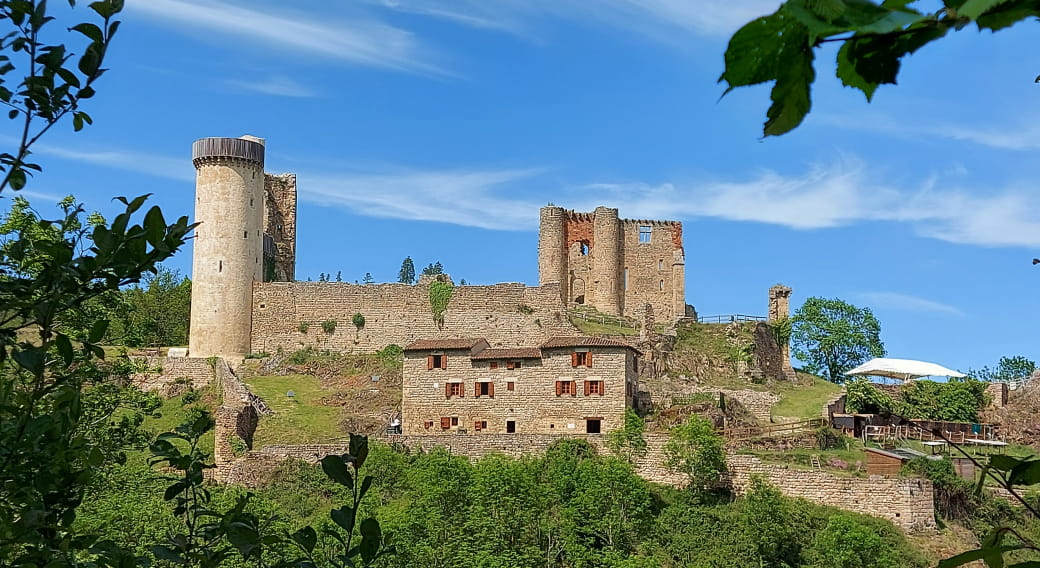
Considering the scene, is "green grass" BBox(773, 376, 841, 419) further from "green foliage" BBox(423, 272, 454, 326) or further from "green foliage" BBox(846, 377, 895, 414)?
"green foliage" BBox(423, 272, 454, 326)

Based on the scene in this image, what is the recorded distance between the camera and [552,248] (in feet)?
173

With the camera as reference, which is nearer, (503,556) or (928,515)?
(503,556)

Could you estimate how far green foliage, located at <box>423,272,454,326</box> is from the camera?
46344 millimetres

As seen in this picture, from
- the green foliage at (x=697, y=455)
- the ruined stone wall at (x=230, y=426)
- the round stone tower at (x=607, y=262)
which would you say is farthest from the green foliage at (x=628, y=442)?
the round stone tower at (x=607, y=262)

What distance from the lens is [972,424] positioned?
38531 mm

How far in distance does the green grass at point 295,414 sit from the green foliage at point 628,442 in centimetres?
984

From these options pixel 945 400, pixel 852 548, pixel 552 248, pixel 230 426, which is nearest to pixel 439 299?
pixel 552 248

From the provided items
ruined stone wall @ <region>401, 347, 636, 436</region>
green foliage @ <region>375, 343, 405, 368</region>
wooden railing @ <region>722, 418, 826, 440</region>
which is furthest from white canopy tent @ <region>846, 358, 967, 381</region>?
green foliage @ <region>375, 343, 405, 368</region>

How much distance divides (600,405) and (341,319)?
53.2 ft

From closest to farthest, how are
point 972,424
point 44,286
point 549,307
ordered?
point 44,286
point 972,424
point 549,307

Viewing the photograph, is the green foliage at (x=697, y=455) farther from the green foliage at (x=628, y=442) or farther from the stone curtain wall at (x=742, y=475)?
the green foliage at (x=628, y=442)

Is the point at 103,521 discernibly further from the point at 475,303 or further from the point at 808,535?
the point at 475,303

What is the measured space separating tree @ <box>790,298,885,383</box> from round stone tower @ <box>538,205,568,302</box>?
15222 millimetres

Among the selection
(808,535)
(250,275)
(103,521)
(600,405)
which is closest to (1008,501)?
(808,535)
